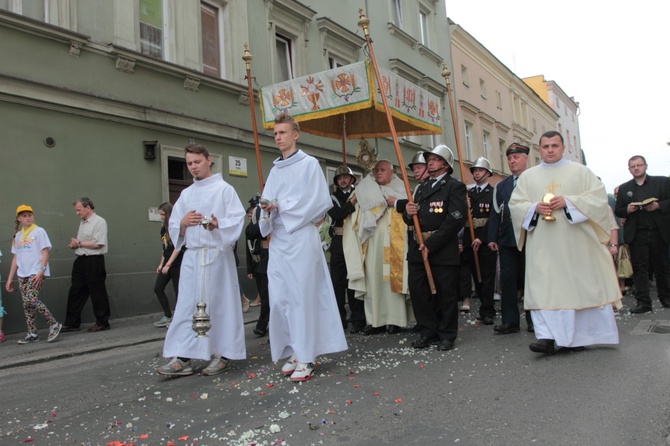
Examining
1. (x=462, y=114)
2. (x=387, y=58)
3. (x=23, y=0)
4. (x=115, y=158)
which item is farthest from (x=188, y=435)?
(x=462, y=114)

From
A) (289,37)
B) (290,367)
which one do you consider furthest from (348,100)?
(289,37)

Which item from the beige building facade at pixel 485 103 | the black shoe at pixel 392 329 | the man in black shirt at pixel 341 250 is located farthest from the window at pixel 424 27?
the black shoe at pixel 392 329

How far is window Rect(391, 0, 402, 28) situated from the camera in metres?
21.0

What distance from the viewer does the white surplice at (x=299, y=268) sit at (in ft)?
15.1

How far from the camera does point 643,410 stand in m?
3.22

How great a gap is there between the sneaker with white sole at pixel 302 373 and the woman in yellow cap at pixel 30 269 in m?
4.52

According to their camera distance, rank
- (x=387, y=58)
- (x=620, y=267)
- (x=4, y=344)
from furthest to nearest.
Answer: (x=387, y=58) < (x=620, y=267) < (x=4, y=344)

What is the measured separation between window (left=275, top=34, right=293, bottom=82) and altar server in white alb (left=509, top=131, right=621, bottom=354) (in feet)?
35.4

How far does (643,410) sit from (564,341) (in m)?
1.51

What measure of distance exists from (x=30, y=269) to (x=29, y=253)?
21cm

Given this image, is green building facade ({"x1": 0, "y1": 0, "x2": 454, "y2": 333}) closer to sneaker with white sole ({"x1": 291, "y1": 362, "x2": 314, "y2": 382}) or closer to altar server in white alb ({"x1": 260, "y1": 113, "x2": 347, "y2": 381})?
altar server in white alb ({"x1": 260, "y1": 113, "x2": 347, "y2": 381})

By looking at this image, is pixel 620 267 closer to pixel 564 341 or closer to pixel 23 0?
pixel 564 341

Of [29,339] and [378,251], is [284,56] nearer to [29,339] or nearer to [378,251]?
[378,251]

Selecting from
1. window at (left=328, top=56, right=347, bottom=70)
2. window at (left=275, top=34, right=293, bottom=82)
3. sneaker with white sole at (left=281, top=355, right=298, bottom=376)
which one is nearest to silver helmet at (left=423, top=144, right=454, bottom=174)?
sneaker with white sole at (left=281, top=355, right=298, bottom=376)
